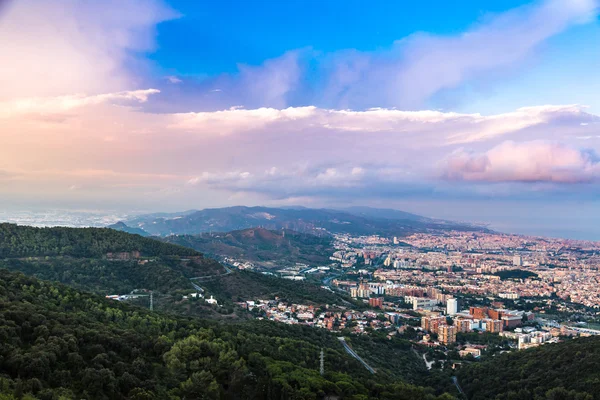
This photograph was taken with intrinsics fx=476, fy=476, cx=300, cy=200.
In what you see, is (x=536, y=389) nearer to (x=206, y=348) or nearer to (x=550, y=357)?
(x=550, y=357)

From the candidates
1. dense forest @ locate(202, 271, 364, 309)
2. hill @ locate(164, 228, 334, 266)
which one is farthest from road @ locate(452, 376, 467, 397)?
hill @ locate(164, 228, 334, 266)

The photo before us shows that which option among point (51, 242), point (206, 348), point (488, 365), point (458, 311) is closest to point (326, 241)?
point (458, 311)

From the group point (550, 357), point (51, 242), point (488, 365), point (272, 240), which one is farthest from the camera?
point (272, 240)

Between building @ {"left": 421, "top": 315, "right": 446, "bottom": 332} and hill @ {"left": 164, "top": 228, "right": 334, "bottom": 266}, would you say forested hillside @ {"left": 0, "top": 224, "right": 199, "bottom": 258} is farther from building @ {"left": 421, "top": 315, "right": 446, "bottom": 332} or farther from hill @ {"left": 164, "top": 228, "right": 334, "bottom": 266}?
hill @ {"left": 164, "top": 228, "right": 334, "bottom": 266}

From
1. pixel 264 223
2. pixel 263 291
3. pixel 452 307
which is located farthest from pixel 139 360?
pixel 264 223

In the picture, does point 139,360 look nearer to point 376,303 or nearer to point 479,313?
point 479,313

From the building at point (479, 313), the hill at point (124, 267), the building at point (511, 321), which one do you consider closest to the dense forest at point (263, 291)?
the hill at point (124, 267)
